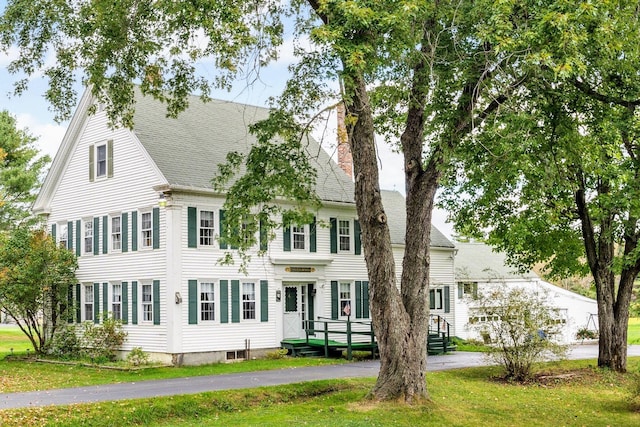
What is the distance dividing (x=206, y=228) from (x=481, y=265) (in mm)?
23935

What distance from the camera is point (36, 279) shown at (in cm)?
2698

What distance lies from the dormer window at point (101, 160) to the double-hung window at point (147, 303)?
173 inches

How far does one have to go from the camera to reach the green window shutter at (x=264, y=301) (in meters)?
26.8

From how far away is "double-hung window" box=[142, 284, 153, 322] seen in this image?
2534 centimetres

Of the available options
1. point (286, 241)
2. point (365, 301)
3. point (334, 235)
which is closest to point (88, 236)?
point (286, 241)

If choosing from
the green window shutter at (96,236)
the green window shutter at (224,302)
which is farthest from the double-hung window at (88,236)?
the green window shutter at (224,302)

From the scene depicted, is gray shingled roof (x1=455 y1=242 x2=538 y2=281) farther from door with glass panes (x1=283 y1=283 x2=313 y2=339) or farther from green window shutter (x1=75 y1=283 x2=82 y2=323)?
green window shutter (x1=75 y1=283 x2=82 y2=323)

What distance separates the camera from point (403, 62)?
51.7 feet

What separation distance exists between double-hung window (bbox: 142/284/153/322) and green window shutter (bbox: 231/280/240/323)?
2537 millimetres

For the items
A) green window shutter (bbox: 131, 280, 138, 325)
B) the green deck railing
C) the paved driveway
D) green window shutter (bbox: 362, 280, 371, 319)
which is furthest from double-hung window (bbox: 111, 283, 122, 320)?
green window shutter (bbox: 362, 280, 371, 319)

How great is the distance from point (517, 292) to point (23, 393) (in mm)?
12360

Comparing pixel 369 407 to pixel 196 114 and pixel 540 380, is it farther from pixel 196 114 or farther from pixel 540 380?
Answer: pixel 196 114

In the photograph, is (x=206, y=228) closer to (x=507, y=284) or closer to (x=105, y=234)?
(x=105, y=234)

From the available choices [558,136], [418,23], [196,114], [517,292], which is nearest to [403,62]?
[418,23]
